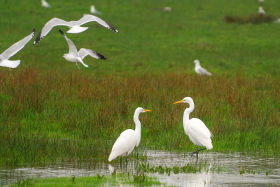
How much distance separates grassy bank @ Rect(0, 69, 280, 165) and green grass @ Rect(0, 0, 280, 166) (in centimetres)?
2

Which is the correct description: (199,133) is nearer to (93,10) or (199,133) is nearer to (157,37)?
(157,37)

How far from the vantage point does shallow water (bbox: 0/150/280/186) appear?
9484 millimetres

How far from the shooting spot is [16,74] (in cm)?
1711

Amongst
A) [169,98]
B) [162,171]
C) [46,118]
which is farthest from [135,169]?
[169,98]

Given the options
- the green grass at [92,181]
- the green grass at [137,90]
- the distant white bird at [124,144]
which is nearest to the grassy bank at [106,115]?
the green grass at [137,90]

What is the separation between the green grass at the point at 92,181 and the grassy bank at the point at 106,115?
162cm

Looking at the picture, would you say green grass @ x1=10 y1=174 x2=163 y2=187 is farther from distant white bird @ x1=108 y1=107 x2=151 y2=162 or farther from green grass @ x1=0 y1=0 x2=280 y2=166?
green grass @ x1=0 y1=0 x2=280 y2=166

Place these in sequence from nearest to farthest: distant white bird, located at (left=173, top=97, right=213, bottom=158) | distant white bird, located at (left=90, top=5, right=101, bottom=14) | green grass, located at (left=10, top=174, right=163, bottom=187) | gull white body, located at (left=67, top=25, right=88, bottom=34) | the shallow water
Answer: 1. green grass, located at (left=10, top=174, right=163, bottom=187)
2. the shallow water
3. distant white bird, located at (left=173, top=97, right=213, bottom=158)
4. gull white body, located at (left=67, top=25, right=88, bottom=34)
5. distant white bird, located at (left=90, top=5, right=101, bottom=14)

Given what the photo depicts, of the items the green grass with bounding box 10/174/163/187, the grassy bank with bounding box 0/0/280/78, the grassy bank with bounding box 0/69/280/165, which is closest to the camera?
the green grass with bounding box 10/174/163/187

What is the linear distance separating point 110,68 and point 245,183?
1573 centimetres

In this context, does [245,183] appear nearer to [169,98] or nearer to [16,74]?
[169,98]

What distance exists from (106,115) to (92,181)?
4.52 metres

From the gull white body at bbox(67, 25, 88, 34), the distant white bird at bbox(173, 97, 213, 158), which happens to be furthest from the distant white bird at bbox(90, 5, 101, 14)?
the distant white bird at bbox(173, 97, 213, 158)

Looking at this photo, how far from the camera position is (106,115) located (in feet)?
44.9
